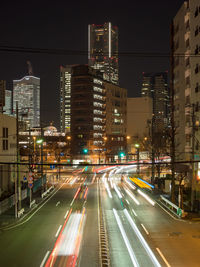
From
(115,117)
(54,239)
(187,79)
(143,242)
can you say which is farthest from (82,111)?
(143,242)

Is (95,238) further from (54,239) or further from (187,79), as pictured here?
(187,79)

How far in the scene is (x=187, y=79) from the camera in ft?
166

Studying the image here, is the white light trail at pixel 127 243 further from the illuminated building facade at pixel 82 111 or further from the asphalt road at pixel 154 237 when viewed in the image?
the illuminated building facade at pixel 82 111

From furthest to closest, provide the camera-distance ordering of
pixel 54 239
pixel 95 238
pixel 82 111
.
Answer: pixel 82 111
pixel 95 238
pixel 54 239

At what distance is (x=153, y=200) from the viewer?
33.6 metres

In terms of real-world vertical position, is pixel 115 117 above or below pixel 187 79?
above

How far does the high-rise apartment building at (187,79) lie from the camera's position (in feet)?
126

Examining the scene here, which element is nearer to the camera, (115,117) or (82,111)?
(82,111)

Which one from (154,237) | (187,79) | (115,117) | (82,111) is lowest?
(154,237)

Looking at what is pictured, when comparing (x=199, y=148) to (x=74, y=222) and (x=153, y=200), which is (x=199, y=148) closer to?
(x=153, y=200)

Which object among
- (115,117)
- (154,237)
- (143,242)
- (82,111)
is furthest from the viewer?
(115,117)

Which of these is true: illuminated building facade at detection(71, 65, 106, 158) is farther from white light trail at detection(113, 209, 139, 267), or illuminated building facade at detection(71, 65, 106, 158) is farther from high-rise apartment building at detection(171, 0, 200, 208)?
white light trail at detection(113, 209, 139, 267)

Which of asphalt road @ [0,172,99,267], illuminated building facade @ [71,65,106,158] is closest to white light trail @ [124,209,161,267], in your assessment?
asphalt road @ [0,172,99,267]

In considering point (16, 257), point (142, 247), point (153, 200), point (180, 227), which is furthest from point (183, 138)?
point (16, 257)
